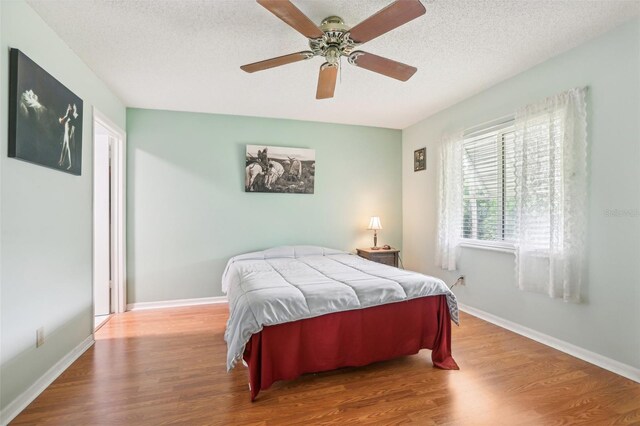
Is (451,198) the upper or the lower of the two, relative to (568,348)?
upper

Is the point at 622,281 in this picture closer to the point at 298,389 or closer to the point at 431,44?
the point at 431,44

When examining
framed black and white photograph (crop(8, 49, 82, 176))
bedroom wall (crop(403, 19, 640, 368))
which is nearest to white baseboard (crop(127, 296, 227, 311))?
framed black and white photograph (crop(8, 49, 82, 176))

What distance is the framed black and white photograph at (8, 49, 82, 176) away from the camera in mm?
1831

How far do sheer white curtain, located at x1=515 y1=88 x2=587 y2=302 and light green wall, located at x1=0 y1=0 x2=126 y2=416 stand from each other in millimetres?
3887

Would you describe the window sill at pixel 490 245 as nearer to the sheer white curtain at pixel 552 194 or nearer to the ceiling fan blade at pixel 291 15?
the sheer white curtain at pixel 552 194

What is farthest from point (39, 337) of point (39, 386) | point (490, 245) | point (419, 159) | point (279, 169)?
point (419, 159)

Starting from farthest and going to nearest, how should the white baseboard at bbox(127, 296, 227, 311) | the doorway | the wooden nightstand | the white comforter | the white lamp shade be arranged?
the white lamp shade → the wooden nightstand → the white baseboard at bbox(127, 296, 227, 311) → the doorway → the white comforter

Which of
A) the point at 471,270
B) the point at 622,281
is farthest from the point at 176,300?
the point at 622,281

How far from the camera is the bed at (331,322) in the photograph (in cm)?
194

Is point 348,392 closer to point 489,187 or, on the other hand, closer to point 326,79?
point 326,79

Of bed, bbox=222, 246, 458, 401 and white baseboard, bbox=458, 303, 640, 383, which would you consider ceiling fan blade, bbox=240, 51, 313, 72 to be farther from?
white baseboard, bbox=458, 303, 640, 383

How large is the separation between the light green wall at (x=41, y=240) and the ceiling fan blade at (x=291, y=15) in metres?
1.61

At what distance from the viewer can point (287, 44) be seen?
2443 millimetres

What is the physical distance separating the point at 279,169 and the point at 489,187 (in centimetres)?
264
